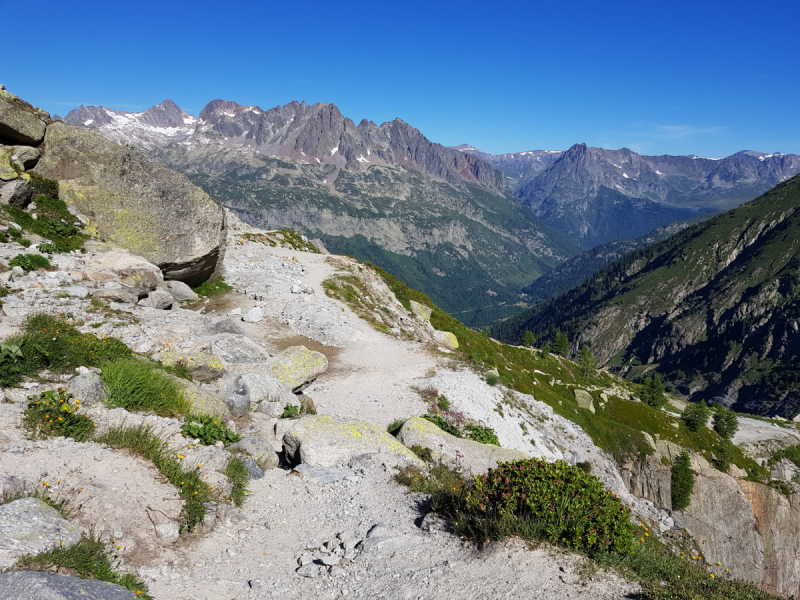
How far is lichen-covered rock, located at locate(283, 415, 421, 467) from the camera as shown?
44.4 feet

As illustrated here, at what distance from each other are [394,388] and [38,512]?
19.3 meters

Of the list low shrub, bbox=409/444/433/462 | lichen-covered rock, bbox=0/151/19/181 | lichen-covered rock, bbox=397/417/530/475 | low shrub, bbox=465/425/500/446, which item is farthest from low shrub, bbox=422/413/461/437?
lichen-covered rock, bbox=0/151/19/181

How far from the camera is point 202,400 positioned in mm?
13820

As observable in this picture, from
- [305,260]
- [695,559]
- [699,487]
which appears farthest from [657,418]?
[695,559]

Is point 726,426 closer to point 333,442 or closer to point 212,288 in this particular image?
point 212,288

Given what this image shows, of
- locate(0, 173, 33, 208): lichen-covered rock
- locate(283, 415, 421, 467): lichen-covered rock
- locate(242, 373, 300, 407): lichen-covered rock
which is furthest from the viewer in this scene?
locate(0, 173, 33, 208): lichen-covered rock

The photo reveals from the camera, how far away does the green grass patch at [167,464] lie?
352 inches

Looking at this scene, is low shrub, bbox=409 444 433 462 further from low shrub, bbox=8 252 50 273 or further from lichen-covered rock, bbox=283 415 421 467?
low shrub, bbox=8 252 50 273

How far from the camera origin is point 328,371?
26969 mm

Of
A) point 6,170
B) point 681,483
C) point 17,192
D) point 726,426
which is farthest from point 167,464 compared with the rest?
point 726,426

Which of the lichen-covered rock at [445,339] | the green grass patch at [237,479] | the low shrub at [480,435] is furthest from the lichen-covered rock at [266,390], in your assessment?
the lichen-covered rock at [445,339]

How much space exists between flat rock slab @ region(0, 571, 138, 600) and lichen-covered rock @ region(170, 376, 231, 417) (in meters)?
7.86

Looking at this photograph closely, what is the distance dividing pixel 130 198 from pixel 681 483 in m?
74.1

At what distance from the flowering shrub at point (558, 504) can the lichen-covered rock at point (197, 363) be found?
11.5 meters
